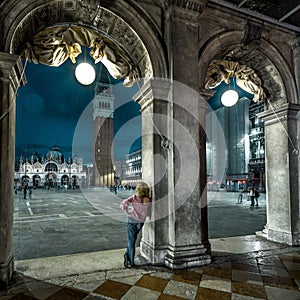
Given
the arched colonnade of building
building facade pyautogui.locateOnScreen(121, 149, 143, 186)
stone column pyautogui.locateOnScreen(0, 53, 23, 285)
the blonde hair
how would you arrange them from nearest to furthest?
stone column pyautogui.locateOnScreen(0, 53, 23, 285)
the arched colonnade of building
the blonde hair
building facade pyautogui.locateOnScreen(121, 149, 143, 186)

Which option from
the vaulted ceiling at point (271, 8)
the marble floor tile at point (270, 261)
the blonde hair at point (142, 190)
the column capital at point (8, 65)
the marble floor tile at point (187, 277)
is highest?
the vaulted ceiling at point (271, 8)

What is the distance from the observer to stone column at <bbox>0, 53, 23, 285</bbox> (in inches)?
160

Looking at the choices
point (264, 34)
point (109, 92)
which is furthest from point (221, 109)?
point (264, 34)

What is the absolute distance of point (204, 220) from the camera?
5328 millimetres

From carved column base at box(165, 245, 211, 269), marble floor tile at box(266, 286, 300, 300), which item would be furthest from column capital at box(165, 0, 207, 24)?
marble floor tile at box(266, 286, 300, 300)

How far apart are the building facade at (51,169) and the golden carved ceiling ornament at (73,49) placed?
335 ft

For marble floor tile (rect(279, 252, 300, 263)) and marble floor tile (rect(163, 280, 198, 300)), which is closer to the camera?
marble floor tile (rect(163, 280, 198, 300))

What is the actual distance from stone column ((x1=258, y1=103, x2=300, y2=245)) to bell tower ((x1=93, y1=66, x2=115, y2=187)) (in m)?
50.5

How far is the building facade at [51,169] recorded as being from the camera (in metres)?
105

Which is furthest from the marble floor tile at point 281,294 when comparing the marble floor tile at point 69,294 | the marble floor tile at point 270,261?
the marble floor tile at point 69,294

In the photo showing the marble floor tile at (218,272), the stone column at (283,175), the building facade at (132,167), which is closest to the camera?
the marble floor tile at (218,272)

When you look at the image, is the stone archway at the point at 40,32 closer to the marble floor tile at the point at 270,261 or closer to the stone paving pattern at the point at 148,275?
the stone paving pattern at the point at 148,275

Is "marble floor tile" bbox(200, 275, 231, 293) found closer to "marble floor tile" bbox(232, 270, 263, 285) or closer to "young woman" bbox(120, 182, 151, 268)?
"marble floor tile" bbox(232, 270, 263, 285)

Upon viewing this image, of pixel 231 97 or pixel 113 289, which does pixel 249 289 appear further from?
pixel 231 97
